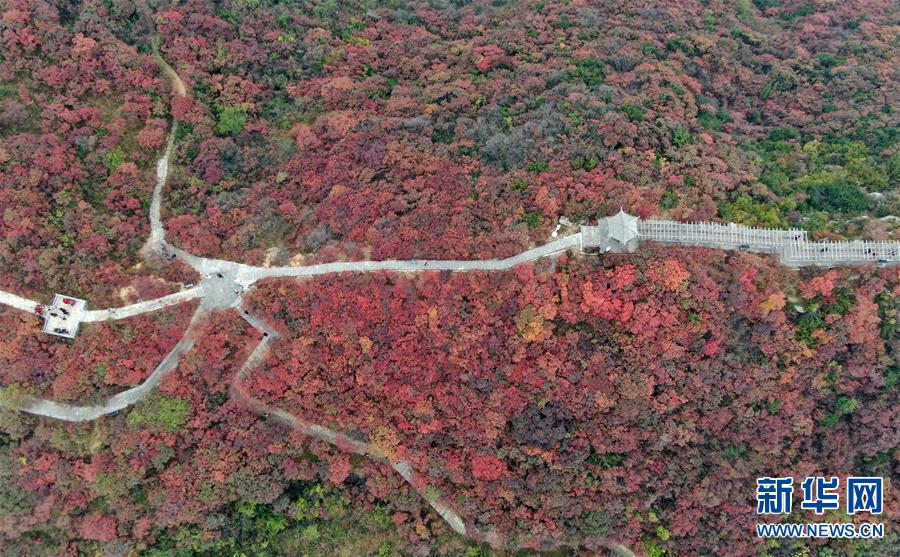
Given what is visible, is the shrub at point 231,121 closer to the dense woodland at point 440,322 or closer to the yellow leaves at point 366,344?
the dense woodland at point 440,322

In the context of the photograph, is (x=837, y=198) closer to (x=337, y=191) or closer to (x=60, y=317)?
(x=337, y=191)

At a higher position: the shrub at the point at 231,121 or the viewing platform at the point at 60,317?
the shrub at the point at 231,121

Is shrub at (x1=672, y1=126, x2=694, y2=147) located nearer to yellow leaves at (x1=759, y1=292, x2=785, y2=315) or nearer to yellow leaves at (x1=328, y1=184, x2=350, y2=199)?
yellow leaves at (x1=759, y1=292, x2=785, y2=315)

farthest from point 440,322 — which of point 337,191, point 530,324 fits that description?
point 337,191

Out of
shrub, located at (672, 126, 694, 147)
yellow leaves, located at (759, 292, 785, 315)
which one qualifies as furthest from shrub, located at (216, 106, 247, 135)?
yellow leaves, located at (759, 292, 785, 315)

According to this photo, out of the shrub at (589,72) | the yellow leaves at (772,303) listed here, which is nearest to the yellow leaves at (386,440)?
the yellow leaves at (772,303)

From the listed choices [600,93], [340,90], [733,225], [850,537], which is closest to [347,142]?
[340,90]
